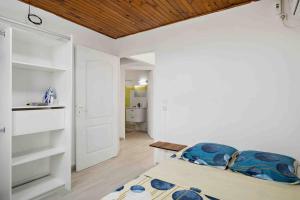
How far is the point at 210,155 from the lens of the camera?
6.28 ft

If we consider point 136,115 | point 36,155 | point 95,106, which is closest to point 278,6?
point 95,106

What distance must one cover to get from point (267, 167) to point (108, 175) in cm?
212

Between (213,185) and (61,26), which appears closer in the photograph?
(213,185)

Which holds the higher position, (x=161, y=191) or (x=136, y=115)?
(x=136, y=115)

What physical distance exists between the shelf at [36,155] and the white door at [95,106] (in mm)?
616

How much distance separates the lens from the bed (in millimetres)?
1276

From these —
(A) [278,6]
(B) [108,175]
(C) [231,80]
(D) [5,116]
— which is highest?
(A) [278,6]

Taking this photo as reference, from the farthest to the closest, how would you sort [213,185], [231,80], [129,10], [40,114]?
[129,10] < [231,80] < [40,114] < [213,185]

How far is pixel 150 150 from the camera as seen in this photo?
395 centimetres

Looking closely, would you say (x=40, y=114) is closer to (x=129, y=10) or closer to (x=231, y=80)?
(x=129, y=10)

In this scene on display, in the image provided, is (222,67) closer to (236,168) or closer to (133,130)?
(236,168)

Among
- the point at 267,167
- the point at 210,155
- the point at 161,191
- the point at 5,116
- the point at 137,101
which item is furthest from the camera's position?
the point at 137,101

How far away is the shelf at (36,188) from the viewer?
6.34ft

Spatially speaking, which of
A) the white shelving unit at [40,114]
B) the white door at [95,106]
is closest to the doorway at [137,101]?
the white door at [95,106]
